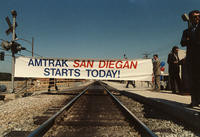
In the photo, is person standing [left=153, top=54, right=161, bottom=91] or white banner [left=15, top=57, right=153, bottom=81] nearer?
white banner [left=15, top=57, right=153, bottom=81]

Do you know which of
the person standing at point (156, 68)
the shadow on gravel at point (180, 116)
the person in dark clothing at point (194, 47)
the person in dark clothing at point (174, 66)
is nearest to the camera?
the shadow on gravel at point (180, 116)

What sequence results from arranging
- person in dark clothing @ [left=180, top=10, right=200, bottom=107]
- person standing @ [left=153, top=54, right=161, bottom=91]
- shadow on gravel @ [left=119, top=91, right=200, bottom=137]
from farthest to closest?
1. person standing @ [left=153, top=54, right=161, bottom=91]
2. person in dark clothing @ [left=180, top=10, right=200, bottom=107]
3. shadow on gravel @ [left=119, top=91, right=200, bottom=137]

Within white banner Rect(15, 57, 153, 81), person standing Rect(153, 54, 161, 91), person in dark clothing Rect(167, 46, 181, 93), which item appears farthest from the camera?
person standing Rect(153, 54, 161, 91)

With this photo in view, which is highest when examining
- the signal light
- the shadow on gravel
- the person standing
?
the signal light

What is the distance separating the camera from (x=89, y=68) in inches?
341

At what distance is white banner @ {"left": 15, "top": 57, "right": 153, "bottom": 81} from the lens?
845cm

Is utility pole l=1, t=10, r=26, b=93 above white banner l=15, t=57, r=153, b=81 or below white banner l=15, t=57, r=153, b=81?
above

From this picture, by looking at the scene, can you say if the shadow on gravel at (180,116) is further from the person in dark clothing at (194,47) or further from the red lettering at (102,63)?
the red lettering at (102,63)

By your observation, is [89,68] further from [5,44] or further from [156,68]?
[5,44]

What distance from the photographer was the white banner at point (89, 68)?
8.45 meters

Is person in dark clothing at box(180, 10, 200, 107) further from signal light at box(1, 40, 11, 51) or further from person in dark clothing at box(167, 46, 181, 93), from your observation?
signal light at box(1, 40, 11, 51)

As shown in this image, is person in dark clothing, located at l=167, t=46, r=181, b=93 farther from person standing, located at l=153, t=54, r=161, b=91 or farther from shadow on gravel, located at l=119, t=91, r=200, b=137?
shadow on gravel, located at l=119, t=91, r=200, b=137

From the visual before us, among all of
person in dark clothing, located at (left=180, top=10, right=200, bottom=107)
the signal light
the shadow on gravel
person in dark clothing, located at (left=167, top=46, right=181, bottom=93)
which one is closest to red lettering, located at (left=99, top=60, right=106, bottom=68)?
person in dark clothing, located at (left=167, top=46, right=181, bottom=93)

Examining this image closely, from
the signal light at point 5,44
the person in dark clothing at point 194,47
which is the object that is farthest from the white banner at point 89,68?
the person in dark clothing at point 194,47
